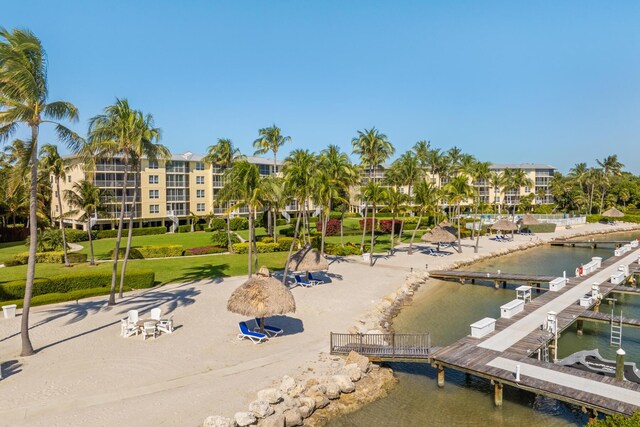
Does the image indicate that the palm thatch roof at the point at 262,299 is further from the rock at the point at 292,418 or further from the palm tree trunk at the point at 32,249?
the palm tree trunk at the point at 32,249

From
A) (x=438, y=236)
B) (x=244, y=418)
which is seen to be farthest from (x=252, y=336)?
(x=438, y=236)

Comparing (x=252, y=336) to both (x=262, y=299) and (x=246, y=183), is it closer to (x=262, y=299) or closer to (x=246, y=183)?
(x=262, y=299)

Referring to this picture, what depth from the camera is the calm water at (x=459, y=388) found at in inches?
576

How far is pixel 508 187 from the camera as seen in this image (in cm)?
8119

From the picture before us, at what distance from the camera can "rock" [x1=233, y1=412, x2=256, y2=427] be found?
41.5 ft

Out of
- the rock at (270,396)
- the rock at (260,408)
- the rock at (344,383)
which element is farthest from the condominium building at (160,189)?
the rock at (260,408)

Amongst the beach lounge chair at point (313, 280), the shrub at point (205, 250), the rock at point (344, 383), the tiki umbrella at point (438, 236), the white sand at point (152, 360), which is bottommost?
the rock at point (344, 383)

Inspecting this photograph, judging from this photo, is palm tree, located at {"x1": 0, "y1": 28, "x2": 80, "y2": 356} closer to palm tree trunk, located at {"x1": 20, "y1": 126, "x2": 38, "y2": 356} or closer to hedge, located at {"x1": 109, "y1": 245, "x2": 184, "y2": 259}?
palm tree trunk, located at {"x1": 20, "y1": 126, "x2": 38, "y2": 356}

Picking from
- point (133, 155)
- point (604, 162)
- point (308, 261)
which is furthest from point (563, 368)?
point (604, 162)

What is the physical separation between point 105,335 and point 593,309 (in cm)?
2852

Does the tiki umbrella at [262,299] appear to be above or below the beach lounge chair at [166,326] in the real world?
above

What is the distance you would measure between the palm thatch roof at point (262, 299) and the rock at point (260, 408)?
570 centimetres

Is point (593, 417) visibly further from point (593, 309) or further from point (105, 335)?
point (105, 335)

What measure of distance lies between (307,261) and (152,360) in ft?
47.1
